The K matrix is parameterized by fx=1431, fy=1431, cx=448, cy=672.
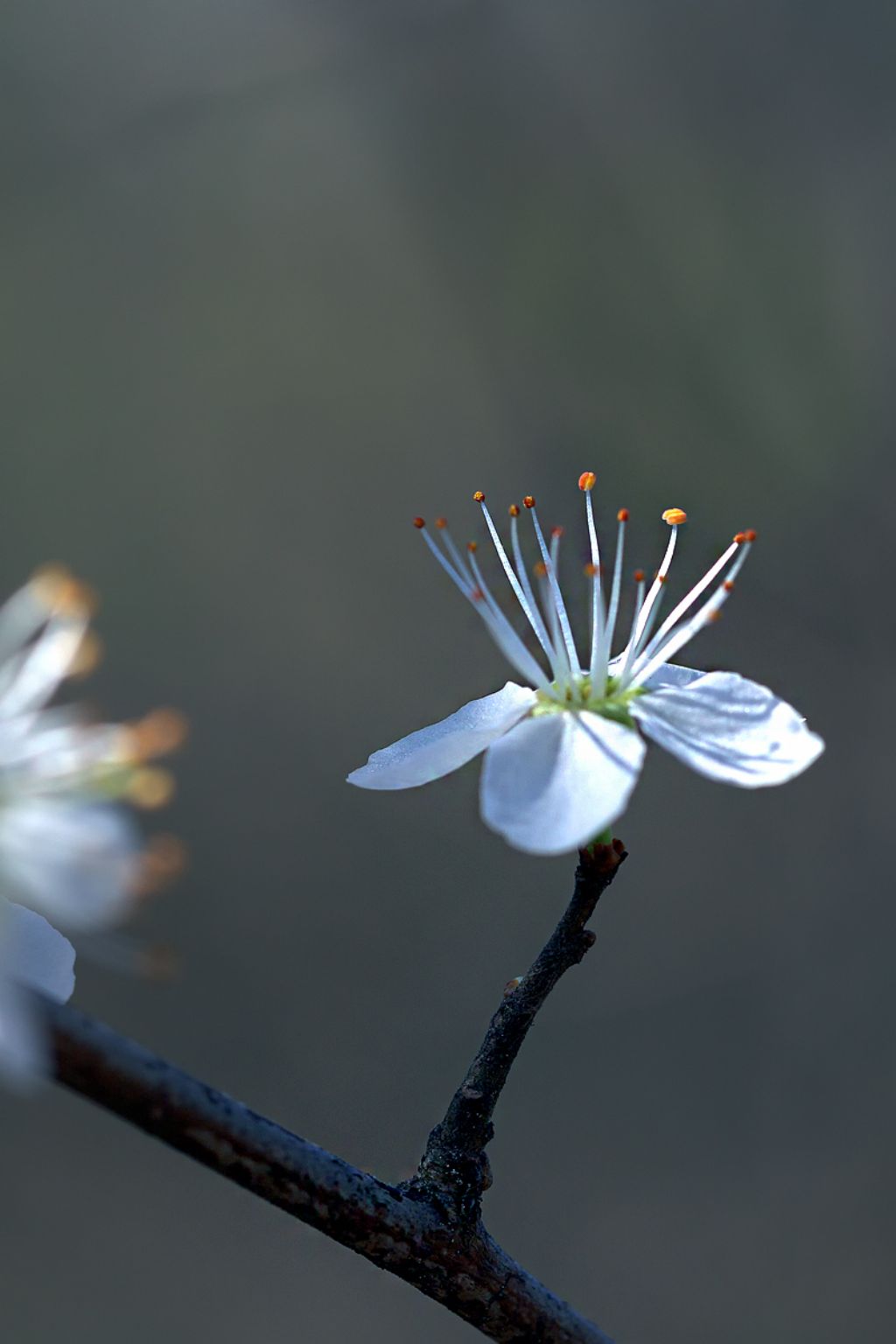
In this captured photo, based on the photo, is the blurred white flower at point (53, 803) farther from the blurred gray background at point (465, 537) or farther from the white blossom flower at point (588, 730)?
the blurred gray background at point (465, 537)

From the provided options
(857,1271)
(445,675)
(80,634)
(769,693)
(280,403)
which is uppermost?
(280,403)

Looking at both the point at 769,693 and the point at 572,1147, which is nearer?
the point at 769,693

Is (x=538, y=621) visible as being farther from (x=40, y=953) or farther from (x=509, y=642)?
(x=40, y=953)

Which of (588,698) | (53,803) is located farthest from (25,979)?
(588,698)

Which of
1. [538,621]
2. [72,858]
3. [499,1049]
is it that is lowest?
[72,858]

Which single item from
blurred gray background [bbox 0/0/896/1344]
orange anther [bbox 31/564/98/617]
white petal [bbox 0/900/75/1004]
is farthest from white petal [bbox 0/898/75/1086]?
blurred gray background [bbox 0/0/896/1344]

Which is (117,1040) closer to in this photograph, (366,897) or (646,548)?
(366,897)

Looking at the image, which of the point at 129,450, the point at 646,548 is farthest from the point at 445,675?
the point at 129,450
